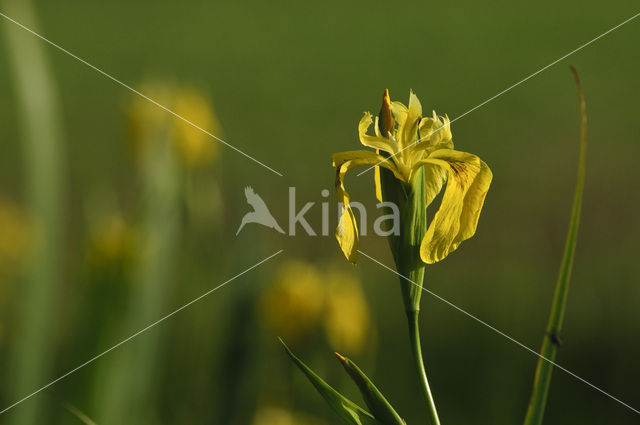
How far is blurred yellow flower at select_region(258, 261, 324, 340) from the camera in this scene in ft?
3.73

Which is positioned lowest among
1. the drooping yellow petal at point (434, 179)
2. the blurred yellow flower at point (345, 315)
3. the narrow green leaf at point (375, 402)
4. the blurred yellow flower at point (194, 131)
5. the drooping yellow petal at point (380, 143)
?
the blurred yellow flower at point (345, 315)

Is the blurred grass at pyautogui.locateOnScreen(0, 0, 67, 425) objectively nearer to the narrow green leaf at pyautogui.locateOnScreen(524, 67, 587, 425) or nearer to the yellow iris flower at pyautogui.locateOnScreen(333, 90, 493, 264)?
the yellow iris flower at pyautogui.locateOnScreen(333, 90, 493, 264)

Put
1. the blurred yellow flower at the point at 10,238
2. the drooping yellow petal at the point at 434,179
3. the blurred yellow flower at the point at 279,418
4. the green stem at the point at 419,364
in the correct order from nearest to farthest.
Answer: the green stem at the point at 419,364, the drooping yellow petal at the point at 434,179, the blurred yellow flower at the point at 279,418, the blurred yellow flower at the point at 10,238

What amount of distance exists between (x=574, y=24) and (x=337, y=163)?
474cm

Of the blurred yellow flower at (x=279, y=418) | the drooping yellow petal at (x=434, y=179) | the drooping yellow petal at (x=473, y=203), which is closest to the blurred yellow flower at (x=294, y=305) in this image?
the blurred yellow flower at (x=279, y=418)

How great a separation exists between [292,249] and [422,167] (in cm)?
182

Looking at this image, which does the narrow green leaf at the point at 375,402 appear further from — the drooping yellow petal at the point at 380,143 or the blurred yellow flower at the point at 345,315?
the blurred yellow flower at the point at 345,315

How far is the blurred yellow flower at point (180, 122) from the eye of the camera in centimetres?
141

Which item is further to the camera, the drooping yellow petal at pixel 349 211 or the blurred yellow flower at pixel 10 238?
the blurred yellow flower at pixel 10 238

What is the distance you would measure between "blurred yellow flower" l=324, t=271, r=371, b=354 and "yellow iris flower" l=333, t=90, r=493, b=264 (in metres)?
0.72

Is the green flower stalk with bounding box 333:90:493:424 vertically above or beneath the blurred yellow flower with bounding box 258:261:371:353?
Answer: above

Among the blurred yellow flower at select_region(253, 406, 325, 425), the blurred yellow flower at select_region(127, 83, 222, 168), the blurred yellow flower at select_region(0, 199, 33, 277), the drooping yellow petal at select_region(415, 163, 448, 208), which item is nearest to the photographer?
the drooping yellow petal at select_region(415, 163, 448, 208)

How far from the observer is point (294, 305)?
1153 millimetres

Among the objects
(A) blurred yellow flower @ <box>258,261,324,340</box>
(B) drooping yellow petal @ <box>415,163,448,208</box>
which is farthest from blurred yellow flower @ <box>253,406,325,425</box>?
(B) drooping yellow petal @ <box>415,163,448,208</box>
